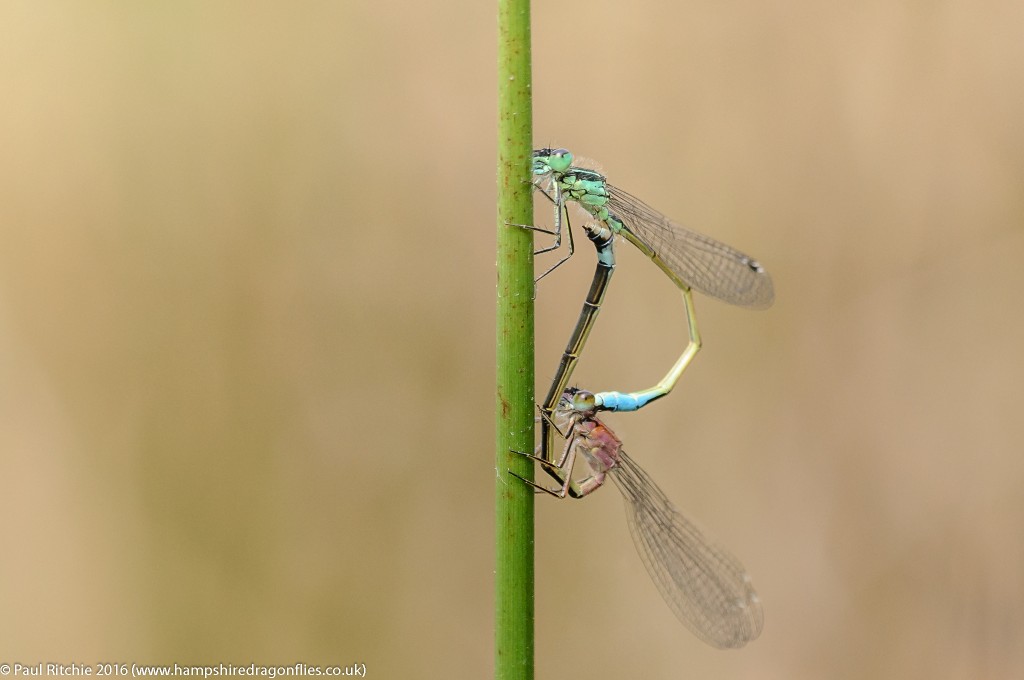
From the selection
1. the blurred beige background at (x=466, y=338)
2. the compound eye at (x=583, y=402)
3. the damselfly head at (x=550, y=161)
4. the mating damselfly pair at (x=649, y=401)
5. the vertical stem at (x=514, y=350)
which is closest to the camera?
the vertical stem at (x=514, y=350)

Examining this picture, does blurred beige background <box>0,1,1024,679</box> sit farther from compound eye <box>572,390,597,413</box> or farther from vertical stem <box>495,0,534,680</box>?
vertical stem <box>495,0,534,680</box>

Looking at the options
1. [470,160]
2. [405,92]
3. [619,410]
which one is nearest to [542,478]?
[619,410]

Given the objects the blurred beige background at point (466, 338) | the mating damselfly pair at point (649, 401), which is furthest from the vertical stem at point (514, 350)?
the blurred beige background at point (466, 338)

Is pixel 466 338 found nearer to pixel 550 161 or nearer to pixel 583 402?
pixel 583 402

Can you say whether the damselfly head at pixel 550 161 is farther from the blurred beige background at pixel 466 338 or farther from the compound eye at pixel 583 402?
the blurred beige background at pixel 466 338

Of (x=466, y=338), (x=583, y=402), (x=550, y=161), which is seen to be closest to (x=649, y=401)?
(x=583, y=402)

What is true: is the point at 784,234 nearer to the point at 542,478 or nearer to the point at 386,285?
the point at 542,478
